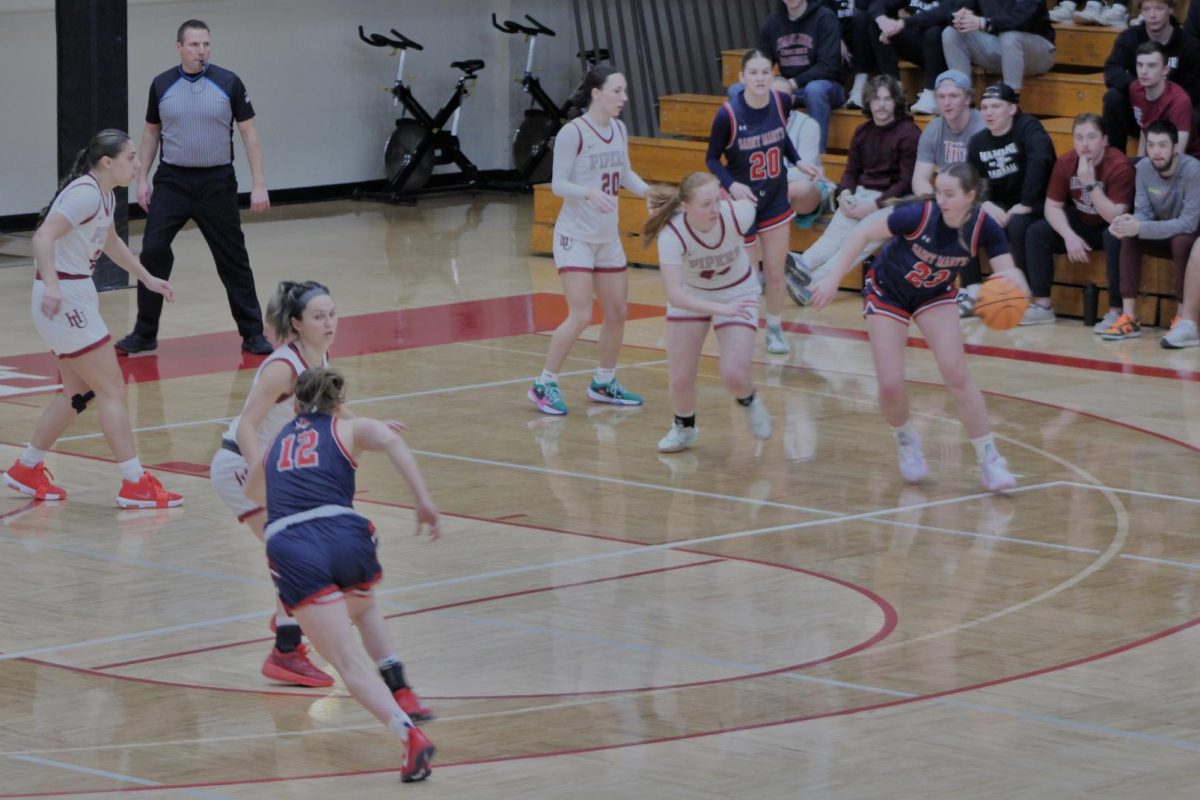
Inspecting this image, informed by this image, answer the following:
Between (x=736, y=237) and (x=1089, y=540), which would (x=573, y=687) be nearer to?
(x=1089, y=540)

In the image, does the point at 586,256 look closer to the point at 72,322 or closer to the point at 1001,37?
the point at 72,322

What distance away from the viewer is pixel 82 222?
8844 mm

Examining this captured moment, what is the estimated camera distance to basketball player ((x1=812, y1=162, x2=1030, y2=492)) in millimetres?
8938

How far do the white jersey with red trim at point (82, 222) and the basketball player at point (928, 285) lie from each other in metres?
3.21

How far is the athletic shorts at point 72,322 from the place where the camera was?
8.80 metres

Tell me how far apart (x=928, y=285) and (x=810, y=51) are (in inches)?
295

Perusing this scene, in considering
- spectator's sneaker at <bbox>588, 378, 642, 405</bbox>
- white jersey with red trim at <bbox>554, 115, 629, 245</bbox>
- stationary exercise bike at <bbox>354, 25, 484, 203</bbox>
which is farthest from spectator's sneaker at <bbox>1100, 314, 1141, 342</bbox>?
stationary exercise bike at <bbox>354, 25, 484, 203</bbox>

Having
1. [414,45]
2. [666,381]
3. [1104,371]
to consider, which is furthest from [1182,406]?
[414,45]

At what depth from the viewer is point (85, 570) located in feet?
26.1

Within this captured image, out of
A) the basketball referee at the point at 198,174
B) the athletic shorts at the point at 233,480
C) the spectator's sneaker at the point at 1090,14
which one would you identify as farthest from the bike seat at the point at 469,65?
the athletic shorts at the point at 233,480

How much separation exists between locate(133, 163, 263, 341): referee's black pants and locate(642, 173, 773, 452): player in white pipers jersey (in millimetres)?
3630

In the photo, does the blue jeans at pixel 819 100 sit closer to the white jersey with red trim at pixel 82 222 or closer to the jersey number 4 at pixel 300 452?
the white jersey with red trim at pixel 82 222

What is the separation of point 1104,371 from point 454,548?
5391 mm

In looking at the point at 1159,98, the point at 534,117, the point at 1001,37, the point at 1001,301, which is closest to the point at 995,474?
the point at 1001,301
